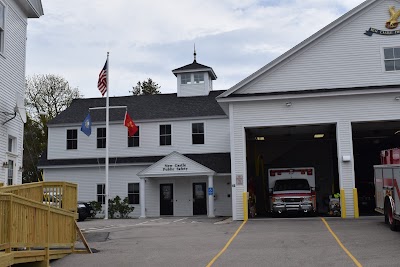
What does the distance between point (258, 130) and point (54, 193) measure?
16.3 meters

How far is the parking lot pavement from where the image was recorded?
1148 centimetres

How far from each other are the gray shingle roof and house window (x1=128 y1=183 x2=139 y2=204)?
65.2 inches

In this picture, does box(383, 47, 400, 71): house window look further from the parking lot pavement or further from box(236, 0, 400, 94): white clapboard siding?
the parking lot pavement

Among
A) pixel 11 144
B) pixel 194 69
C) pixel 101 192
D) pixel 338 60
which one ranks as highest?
pixel 194 69

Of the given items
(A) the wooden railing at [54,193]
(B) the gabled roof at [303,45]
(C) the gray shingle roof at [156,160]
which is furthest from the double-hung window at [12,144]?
(C) the gray shingle roof at [156,160]

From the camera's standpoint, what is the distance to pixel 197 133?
32.5 meters

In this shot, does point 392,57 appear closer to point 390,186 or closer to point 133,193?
point 390,186

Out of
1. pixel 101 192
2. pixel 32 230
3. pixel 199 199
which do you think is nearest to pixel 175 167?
pixel 199 199

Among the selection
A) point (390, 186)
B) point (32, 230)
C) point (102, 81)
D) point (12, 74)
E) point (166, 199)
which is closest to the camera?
point (32, 230)

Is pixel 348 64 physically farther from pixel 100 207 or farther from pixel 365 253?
pixel 100 207

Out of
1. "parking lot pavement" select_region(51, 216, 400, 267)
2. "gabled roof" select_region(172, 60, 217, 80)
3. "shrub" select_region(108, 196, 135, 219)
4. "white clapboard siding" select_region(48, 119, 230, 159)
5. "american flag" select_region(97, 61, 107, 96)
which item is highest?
"gabled roof" select_region(172, 60, 217, 80)

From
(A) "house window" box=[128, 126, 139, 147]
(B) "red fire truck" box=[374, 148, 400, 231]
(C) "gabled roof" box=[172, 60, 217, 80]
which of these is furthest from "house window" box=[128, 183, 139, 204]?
(B) "red fire truck" box=[374, 148, 400, 231]

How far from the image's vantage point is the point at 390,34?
23031 mm

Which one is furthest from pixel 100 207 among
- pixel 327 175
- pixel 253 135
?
pixel 327 175
